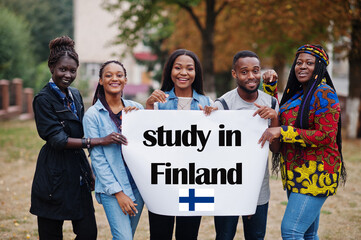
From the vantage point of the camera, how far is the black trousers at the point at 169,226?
3.44m

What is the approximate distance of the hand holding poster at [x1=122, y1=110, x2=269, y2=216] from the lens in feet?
10.8

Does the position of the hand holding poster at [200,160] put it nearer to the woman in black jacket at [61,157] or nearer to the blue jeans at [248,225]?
the blue jeans at [248,225]

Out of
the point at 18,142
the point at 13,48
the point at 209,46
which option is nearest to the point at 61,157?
the point at 18,142

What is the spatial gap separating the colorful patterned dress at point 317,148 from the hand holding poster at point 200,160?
0.27 meters

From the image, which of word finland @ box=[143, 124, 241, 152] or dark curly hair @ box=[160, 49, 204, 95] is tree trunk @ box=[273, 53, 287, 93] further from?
word finland @ box=[143, 124, 241, 152]

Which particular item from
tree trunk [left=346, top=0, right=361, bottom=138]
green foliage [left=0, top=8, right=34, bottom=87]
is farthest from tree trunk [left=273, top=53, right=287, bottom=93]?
green foliage [left=0, top=8, right=34, bottom=87]

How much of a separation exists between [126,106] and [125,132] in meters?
0.24

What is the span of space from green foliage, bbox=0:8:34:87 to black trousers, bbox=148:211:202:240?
20.2m

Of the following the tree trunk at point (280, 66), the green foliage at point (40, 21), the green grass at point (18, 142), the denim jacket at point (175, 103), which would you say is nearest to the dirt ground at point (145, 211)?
the green grass at point (18, 142)

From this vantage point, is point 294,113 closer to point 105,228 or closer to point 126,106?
point 126,106

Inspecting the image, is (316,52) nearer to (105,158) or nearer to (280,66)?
(105,158)

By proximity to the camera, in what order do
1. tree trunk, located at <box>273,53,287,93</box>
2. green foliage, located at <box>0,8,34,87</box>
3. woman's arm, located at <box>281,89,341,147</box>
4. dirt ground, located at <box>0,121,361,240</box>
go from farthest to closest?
green foliage, located at <box>0,8,34,87</box>, tree trunk, located at <box>273,53,287,93</box>, dirt ground, located at <box>0,121,361,240</box>, woman's arm, located at <box>281,89,341,147</box>

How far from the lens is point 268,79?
353 centimetres

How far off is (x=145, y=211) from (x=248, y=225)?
3295 millimetres
